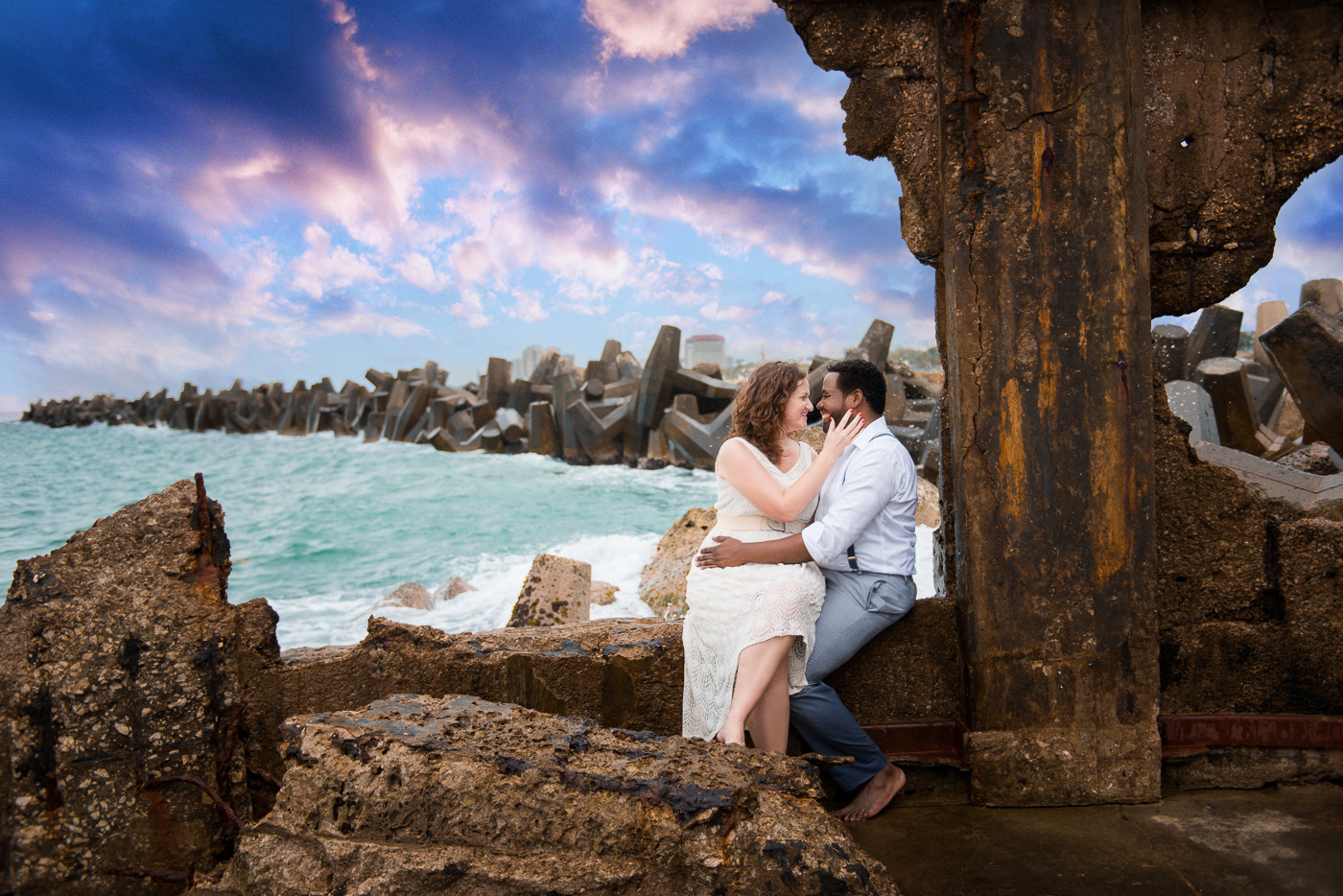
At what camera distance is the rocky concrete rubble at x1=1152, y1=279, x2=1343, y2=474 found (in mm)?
3781

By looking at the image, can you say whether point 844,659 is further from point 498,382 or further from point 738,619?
point 498,382

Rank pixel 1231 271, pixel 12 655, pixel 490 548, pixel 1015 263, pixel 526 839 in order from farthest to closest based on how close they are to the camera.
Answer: pixel 490 548 → pixel 1231 271 → pixel 1015 263 → pixel 12 655 → pixel 526 839

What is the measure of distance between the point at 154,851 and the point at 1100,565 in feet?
9.69

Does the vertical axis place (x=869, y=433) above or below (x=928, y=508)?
above

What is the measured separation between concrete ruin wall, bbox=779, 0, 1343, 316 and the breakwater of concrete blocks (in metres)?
3.70

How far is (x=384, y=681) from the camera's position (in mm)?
2566

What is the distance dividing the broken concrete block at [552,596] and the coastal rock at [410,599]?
3.53m

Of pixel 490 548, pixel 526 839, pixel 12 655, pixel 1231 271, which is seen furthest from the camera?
pixel 490 548

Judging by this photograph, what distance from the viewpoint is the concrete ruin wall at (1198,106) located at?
2.53 meters

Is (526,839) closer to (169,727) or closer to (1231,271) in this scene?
(169,727)

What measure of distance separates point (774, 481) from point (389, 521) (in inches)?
495

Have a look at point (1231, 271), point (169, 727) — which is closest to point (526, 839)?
point (169, 727)

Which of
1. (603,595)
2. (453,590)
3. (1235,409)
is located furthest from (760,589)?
(453,590)

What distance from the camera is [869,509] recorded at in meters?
2.51
